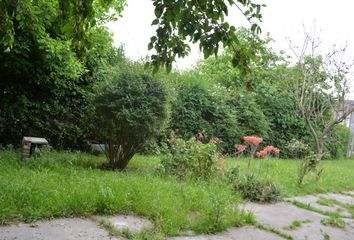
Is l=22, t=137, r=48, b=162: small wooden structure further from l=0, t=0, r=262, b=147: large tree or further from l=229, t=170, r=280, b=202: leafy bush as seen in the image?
l=229, t=170, r=280, b=202: leafy bush

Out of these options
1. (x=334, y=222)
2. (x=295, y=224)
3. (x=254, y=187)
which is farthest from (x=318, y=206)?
(x=295, y=224)

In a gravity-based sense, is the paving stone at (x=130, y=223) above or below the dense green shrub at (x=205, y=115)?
below

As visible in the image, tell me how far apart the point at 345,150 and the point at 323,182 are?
41.3 feet

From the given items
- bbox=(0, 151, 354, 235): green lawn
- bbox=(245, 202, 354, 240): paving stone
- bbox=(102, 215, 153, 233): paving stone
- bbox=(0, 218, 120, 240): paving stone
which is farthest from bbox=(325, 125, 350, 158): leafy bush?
bbox=(0, 218, 120, 240): paving stone

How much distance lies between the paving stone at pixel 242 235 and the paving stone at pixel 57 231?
89cm

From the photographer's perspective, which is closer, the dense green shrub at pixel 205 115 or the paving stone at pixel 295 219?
the paving stone at pixel 295 219

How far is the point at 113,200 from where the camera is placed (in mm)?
4180

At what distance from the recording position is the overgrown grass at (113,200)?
3.79m

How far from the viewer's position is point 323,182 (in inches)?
346

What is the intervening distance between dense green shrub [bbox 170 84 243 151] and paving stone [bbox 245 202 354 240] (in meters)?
5.36

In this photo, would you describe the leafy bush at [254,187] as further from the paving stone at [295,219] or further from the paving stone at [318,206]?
the paving stone at [318,206]

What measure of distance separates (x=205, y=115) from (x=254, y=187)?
5844mm

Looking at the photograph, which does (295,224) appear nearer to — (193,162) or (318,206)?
(318,206)

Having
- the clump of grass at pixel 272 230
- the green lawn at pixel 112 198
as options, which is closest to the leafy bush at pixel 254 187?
the green lawn at pixel 112 198
